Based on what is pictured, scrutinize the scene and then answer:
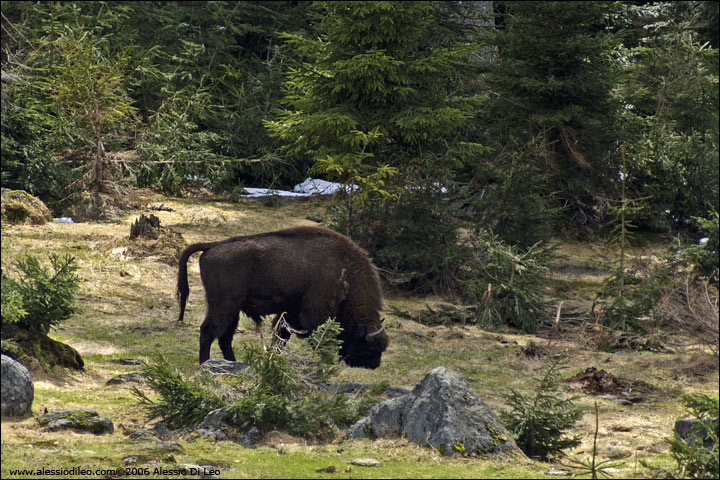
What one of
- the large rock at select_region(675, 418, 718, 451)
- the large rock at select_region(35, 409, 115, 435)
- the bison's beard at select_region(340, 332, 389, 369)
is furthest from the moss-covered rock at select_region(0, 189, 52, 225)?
the large rock at select_region(675, 418, 718, 451)

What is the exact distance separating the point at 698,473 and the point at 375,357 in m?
5.44

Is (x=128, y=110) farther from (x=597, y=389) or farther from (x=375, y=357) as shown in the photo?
(x=597, y=389)

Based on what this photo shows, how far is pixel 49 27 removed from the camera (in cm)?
2278

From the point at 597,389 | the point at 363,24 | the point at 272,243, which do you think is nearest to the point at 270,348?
the point at 272,243

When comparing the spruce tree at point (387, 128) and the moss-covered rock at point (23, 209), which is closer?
the moss-covered rock at point (23, 209)

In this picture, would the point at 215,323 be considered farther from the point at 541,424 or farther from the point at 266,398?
the point at 541,424

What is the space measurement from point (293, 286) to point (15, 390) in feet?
14.7

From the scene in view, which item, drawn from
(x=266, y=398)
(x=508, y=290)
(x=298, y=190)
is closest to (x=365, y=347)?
(x=266, y=398)

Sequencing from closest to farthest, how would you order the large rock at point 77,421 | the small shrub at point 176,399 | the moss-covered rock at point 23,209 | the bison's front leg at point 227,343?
the large rock at point 77,421, the small shrub at point 176,399, the bison's front leg at point 227,343, the moss-covered rock at point 23,209

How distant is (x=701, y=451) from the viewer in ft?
26.6

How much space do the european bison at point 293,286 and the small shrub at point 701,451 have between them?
196 inches

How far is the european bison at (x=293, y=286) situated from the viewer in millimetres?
11852

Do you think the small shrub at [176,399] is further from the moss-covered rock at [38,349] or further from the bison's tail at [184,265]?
the bison's tail at [184,265]

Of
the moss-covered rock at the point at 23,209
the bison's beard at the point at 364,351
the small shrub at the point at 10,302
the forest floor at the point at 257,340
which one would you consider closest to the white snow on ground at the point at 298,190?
the forest floor at the point at 257,340
